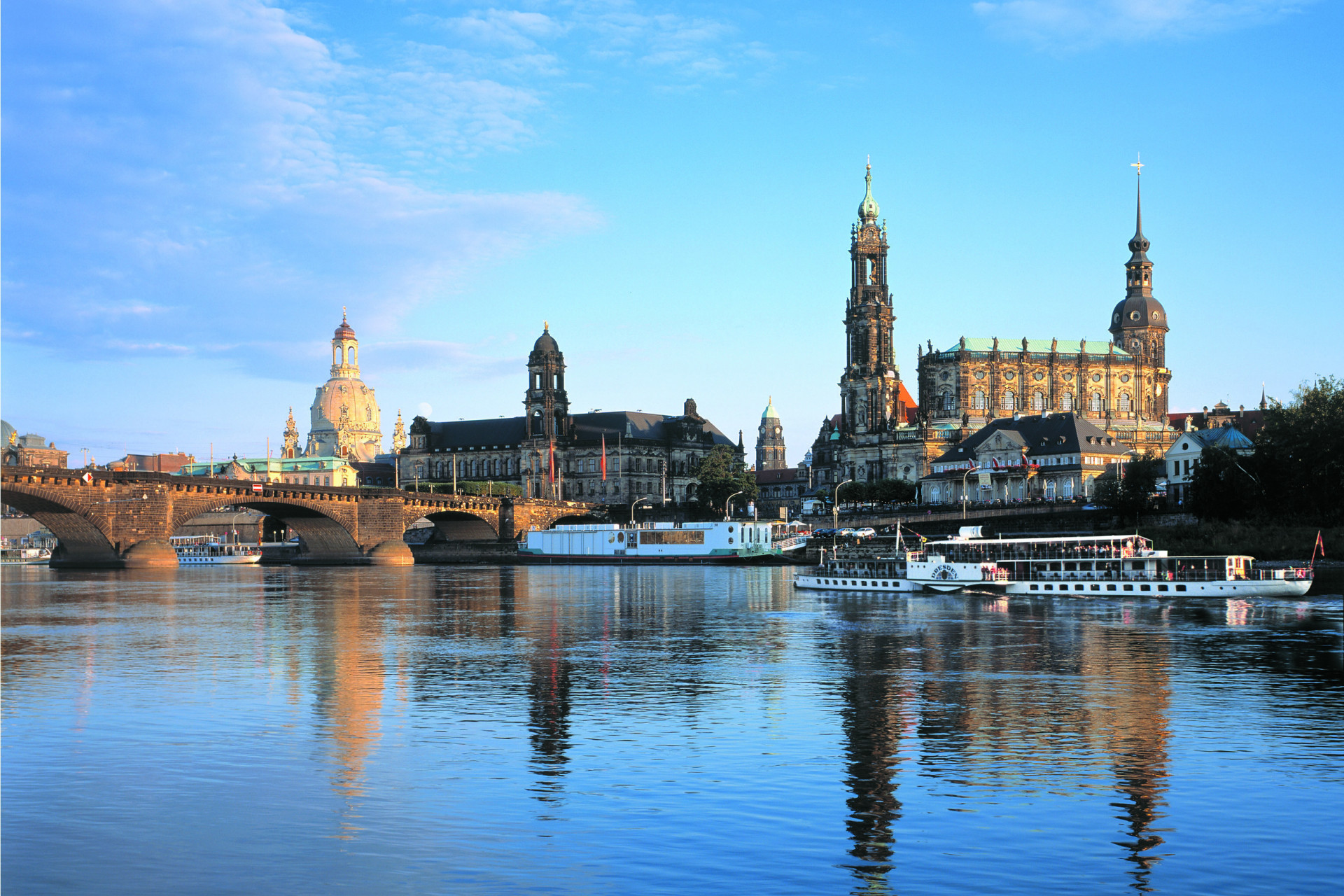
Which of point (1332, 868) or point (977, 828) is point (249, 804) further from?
point (1332, 868)

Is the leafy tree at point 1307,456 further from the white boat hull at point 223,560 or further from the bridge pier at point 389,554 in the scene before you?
the white boat hull at point 223,560

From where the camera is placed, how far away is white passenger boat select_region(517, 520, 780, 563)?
536ft

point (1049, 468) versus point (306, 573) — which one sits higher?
point (1049, 468)

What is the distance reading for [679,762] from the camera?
30.4m

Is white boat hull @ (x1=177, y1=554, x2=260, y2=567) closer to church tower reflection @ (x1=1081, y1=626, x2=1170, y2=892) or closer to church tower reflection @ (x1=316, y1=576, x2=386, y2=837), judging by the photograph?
church tower reflection @ (x1=316, y1=576, x2=386, y2=837)

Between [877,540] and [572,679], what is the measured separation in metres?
107

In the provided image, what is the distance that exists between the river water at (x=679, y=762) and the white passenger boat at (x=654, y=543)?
99.8 metres

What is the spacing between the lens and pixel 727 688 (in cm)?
4309

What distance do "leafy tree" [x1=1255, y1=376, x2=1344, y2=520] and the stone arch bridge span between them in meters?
101

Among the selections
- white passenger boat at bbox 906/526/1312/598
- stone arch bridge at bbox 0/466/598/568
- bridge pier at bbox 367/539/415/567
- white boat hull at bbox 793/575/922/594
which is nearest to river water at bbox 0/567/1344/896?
white passenger boat at bbox 906/526/1312/598

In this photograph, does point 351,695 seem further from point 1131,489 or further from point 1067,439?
point 1067,439

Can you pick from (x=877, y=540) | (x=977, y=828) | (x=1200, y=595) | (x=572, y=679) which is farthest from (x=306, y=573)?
(x=977, y=828)

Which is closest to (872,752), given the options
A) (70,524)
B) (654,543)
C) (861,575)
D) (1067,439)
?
(861,575)

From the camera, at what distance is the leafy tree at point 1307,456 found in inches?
4358
